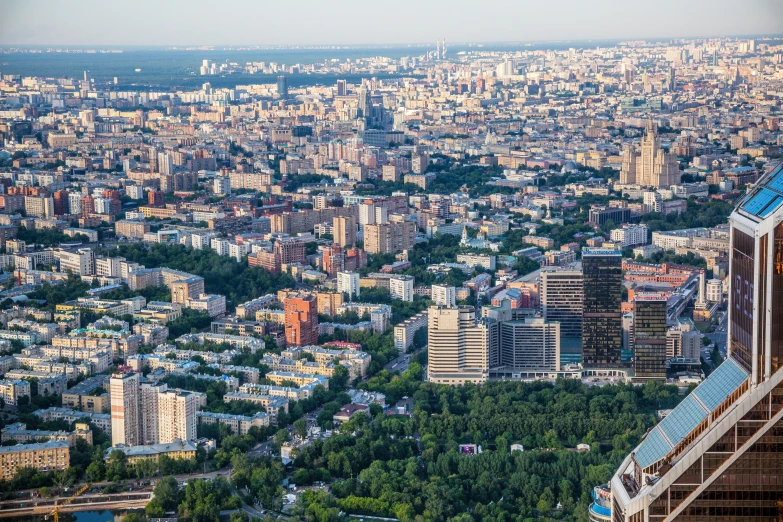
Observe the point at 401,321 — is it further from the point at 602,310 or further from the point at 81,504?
the point at 81,504

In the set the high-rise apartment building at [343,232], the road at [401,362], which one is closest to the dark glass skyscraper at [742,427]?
the road at [401,362]

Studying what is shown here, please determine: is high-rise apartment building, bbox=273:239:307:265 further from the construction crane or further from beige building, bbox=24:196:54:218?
the construction crane

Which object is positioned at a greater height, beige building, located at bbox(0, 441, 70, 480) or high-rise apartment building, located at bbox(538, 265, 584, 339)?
high-rise apartment building, located at bbox(538, 265, 584, 339)

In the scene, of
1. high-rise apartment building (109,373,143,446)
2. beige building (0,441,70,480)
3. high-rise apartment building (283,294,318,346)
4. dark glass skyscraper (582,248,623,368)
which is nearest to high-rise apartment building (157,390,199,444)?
high-rise apartment building (109,373,143,446)

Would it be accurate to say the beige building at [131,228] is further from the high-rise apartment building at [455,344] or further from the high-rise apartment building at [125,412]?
the high-rise apartment building at [125,412]

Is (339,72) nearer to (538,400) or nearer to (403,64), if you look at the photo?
(403,64)

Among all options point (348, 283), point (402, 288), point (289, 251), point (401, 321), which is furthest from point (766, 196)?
point (289, 251)
